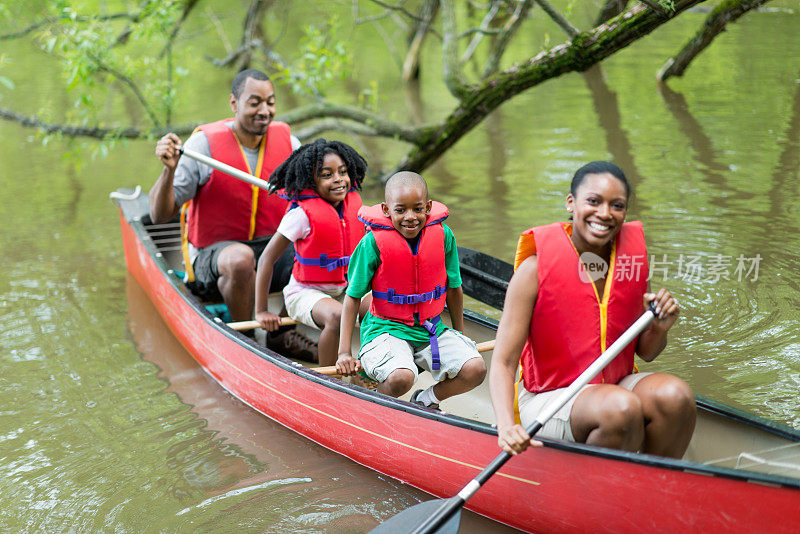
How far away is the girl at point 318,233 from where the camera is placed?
356 centimetres

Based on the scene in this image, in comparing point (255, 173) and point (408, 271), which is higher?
point (255, 173)

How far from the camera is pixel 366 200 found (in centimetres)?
647

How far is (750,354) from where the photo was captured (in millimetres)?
3795

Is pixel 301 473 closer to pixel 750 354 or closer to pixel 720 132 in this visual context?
pixel 750 354

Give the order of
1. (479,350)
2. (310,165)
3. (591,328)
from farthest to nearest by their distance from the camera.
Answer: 1. (310,165)
2. (479,350)
3. (591,328)

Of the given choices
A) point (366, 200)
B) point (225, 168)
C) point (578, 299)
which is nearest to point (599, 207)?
point (578, 299)

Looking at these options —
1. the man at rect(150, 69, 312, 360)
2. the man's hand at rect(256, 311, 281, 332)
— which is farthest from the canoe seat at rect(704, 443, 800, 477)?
the man at rect(150, 69, 312, 360)

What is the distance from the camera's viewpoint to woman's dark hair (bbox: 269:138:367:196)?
3562 mm

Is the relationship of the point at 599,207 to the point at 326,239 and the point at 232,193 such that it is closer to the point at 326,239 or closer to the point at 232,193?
the point at 326,239

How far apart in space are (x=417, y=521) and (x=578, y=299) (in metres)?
0.83

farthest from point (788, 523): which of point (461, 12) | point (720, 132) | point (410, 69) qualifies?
point (461, 12)

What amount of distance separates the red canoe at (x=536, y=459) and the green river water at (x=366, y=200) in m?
0.16

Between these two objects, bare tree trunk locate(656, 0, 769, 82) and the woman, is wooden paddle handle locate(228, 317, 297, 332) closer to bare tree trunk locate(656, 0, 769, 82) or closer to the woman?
the woman

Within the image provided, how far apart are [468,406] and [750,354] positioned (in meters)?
1.41
